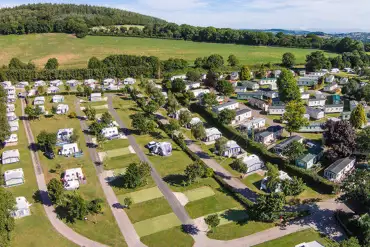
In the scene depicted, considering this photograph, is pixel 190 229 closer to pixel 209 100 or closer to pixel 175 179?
pixel 175 179

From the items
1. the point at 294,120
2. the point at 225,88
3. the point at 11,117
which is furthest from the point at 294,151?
the point at 11,117

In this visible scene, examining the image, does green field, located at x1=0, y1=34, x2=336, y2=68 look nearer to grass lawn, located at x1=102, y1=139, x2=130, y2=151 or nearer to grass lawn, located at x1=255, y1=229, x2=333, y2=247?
grass lawn, located at x1=102, y1=139, x2=130, y2=151

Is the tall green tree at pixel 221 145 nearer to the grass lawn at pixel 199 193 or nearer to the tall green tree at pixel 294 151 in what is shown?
the grass lawn at pixel 199 193

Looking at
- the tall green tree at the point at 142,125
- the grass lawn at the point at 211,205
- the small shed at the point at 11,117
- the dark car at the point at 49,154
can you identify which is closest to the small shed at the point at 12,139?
the dark car at the point at 49,154

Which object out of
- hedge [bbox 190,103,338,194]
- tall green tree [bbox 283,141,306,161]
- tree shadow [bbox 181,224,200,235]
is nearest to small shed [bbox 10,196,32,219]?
tree shadow [bbox 181,224,200,235]

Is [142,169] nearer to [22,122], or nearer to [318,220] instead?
[318,220]

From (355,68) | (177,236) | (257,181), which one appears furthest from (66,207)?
(355,68)
